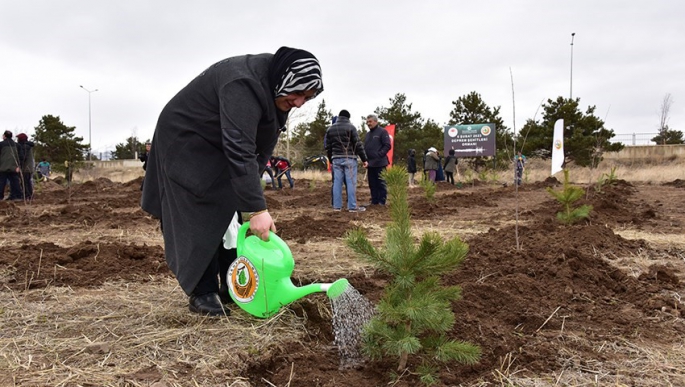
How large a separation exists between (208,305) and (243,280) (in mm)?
296

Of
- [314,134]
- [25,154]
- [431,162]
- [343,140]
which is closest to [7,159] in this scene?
[25,154]

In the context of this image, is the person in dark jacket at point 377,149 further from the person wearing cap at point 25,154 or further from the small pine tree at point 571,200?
the person wearing cap at point 25,154

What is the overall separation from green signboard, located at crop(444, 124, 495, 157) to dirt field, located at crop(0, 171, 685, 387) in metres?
16.8

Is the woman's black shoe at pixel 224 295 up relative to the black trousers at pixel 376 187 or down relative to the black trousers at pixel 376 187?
down

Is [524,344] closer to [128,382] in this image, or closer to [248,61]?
[128,382]

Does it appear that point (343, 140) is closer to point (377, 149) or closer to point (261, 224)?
point (377, 149)

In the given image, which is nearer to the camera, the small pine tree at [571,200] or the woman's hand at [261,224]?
the woman's hand at [261,224]

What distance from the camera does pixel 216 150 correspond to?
2732mm

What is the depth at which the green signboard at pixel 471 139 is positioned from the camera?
21500 millimetres

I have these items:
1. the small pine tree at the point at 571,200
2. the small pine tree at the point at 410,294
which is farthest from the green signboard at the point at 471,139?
the small pine tree at the point at 410,294

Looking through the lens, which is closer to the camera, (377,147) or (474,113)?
(377,147)

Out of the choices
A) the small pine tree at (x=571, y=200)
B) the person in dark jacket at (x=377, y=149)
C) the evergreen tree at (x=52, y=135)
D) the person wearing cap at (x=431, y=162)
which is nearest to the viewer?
the small pine tree at (x=571, y=200)

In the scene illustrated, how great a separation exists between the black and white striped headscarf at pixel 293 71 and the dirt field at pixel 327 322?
1131mm

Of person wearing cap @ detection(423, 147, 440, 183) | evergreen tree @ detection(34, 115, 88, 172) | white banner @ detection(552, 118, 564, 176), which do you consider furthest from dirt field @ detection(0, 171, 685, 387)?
evergreen tree @ detection(34, 115, 88, 172)
